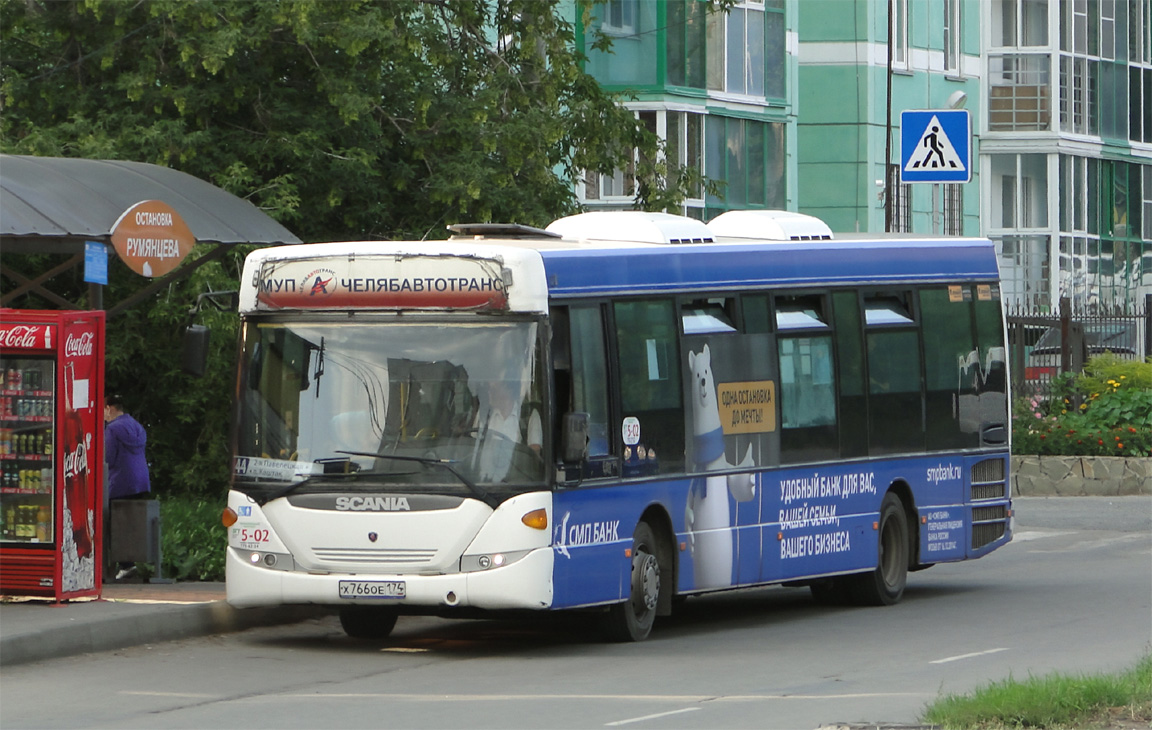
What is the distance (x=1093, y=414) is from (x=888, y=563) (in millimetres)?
13311

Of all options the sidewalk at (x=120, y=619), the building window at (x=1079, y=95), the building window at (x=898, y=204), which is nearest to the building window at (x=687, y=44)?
the building window at (x=898, y=204)

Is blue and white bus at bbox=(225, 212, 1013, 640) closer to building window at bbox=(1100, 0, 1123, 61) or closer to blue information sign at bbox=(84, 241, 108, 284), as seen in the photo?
blue information sign at bbox=(84, 241, 108, 284)

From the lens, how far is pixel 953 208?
48.4 metres

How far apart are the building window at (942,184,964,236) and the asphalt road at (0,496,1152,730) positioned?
30701mm

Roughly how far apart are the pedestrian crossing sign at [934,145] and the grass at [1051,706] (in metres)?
14.4

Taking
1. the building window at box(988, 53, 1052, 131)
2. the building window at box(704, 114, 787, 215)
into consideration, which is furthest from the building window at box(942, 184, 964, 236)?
the building window at box(704, 114, 787, 215)

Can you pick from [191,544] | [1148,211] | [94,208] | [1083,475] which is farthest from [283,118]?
[1148,211]

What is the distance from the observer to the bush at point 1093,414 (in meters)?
29.0

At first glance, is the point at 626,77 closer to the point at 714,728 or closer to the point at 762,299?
the point at 762,299

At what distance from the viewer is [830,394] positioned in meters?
16.2

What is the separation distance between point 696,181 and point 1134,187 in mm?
28587

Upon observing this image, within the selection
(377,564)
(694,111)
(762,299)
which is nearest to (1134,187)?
(694,111)

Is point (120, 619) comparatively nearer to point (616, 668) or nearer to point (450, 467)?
point (450, 467)

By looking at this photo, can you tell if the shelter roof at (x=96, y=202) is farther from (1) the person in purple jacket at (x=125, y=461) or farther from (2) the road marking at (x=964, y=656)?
(2) the road marking at (x=964, y=656)
